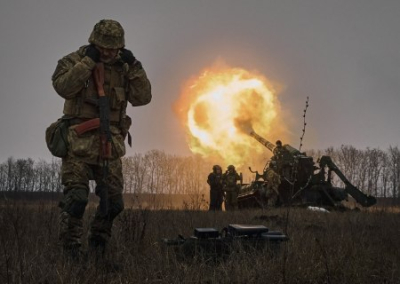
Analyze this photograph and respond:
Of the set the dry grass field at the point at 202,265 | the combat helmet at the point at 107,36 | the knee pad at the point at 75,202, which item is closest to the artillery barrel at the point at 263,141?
the dry grass field at the point at 202,265

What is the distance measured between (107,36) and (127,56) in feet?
0.97

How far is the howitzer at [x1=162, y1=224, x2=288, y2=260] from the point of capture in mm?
3951

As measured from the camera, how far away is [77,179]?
425 cm

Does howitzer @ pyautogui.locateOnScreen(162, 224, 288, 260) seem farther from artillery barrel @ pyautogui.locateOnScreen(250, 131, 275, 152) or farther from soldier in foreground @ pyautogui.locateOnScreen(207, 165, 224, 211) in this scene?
artillery barrel @ pyautogui.locateOnScreen(250, 131, 275, 152)

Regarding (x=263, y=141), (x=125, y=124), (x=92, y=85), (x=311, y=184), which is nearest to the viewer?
(x=92, y=85)

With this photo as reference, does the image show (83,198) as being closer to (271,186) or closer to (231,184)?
(271,186)

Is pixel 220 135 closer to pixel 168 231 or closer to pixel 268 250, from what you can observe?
pixel 168 231

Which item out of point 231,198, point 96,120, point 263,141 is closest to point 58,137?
point 96,120

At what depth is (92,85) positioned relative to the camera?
4441mm

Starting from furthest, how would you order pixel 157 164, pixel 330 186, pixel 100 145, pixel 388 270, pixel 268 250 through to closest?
1. pixel 157 164
2. pixel 330 186
3. pixel 100 145
4. pixel 268 250
5. pixel 388 270

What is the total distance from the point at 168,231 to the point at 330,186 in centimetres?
1237

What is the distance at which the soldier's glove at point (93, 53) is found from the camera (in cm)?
433

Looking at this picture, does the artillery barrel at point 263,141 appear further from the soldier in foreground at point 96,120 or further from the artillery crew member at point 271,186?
the soldier in foreground at point 96,120

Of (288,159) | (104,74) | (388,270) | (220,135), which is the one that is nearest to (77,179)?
(104,74)
